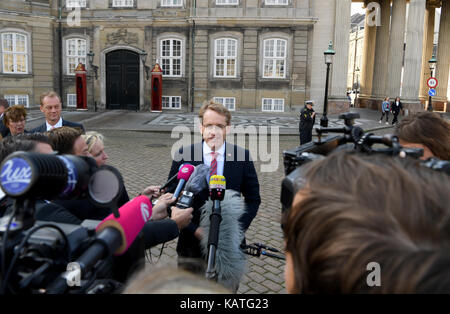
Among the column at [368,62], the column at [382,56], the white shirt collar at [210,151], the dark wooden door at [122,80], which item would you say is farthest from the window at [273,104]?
the white shirt collar at [210,151]

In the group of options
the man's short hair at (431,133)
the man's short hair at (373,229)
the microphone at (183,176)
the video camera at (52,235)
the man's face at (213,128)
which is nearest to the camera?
the man's short hair at (373,229)

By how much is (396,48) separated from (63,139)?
104ft

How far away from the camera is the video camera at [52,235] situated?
1.04 metres

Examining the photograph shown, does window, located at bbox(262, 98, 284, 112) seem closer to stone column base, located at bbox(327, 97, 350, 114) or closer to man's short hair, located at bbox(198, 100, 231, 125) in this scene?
stone column base, located at bbox(327, 97, 350, 114)

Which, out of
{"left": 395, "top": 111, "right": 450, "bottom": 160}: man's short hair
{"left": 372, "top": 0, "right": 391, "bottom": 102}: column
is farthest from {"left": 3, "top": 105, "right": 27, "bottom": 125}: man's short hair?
{"left": 372, "top": 0, "right": 391, "bottom": 102}: column

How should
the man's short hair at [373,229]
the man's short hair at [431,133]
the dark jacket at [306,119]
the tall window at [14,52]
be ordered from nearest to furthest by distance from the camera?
the man's short hair at [373,229]
the man's short hair at [431,133]
the dark jacket at [306,119]
the tall window at [14,52]

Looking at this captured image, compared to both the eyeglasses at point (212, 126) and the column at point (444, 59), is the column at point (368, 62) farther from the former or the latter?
the eyeglasses at point (212, 126)

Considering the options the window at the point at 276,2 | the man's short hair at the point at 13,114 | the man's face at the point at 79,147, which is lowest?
the man's face at the point at 79,147

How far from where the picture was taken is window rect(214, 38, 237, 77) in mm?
25781

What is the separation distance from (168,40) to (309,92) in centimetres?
1017

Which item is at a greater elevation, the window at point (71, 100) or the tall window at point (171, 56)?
the tall window at point (171, 56)

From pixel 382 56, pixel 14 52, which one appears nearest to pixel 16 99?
pixel 14 52

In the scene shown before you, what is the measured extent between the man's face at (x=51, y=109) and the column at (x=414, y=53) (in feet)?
88.8

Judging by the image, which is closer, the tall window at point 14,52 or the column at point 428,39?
the tall window at point 14,52
